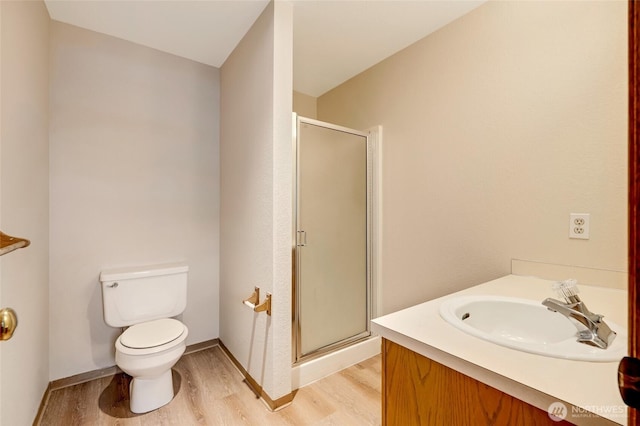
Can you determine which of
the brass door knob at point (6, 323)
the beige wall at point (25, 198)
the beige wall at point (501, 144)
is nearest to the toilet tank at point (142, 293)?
the beige wall at point (25, 198)

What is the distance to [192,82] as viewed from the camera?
7.76ft

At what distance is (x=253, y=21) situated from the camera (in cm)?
188

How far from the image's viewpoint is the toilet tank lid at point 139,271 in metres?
1.87

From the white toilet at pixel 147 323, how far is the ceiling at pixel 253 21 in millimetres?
1685

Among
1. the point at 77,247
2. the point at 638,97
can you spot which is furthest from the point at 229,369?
the point at 638,97

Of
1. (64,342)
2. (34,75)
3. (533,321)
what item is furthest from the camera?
(64,342)

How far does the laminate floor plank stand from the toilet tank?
436 millimetres

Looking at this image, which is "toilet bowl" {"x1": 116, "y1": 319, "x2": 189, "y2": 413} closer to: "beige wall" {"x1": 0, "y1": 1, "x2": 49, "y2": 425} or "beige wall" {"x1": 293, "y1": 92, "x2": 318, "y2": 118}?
"beige wall" {"x1": 0, "y1": 1, "x2": 49, "y2": 425}

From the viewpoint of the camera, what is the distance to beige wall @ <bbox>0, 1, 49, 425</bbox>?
1145mm

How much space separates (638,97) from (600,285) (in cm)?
137

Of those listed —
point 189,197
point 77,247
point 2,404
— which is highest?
point 189,197

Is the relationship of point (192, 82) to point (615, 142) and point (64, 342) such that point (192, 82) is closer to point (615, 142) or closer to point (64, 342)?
point (64, 342)

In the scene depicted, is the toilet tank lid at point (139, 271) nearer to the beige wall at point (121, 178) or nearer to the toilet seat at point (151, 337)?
the beige wall at point (121, 178)

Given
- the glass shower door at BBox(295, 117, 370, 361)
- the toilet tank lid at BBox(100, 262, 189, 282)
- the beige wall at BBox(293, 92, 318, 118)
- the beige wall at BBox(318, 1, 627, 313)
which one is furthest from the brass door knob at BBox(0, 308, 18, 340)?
the beige wall at BBox(293, 92, 318, 118)
